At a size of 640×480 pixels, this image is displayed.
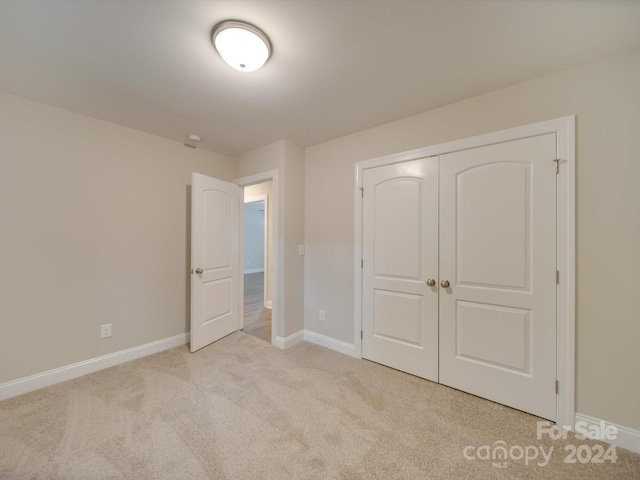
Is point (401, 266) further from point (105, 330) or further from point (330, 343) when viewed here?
point (105, 330)

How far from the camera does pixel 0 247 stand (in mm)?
1950

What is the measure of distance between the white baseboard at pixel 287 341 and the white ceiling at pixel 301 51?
2364 millimetres

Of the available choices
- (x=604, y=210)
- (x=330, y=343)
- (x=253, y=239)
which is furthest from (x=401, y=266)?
(x=253, y=239)

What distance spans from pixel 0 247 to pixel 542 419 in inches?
165

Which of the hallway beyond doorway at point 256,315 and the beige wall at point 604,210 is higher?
the beige wall at point 604,210

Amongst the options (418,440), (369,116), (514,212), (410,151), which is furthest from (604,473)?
(369,116)

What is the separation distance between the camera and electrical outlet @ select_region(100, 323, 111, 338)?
2.44 metres

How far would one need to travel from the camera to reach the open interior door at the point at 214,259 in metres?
2.79

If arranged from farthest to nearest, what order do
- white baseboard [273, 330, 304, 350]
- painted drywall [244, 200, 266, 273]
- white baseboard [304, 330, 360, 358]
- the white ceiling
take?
painted drywall [244, 200, 266, 273] → white baseboard [273, 330, 304, 350] → white baseboard [304, 330, 360, 358] → the white ceiling

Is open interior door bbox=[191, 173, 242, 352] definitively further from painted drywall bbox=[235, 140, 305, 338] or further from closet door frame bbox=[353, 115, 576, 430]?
closet door frame bbox=[353, 115, 576, 430]

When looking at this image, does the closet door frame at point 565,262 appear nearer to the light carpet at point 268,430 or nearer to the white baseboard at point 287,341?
the light carpet at point 268,430

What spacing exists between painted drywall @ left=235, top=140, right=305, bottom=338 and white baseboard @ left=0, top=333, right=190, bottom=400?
1277 mm

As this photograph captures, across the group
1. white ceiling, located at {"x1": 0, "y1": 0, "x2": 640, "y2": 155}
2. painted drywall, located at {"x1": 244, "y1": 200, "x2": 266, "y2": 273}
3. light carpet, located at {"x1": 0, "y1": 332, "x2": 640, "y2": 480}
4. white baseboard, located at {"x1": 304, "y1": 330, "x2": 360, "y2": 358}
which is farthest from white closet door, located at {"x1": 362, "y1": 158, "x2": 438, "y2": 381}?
painted drywall, located at {"x1": 244, "y1": 200, "x2": 266, "y2": 273}

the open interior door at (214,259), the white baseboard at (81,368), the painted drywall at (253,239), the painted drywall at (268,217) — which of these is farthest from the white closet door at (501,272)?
the painted drywall at (253,239)
